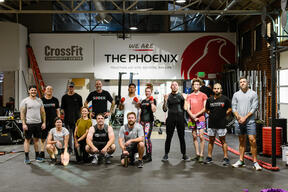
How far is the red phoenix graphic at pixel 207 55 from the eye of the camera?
11969 mm

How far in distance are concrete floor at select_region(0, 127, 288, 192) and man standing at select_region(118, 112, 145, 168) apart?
7.4 inches

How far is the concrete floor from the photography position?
380 centimetres

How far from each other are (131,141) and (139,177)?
2.46 ft

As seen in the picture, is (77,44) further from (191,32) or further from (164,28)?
(191,32)

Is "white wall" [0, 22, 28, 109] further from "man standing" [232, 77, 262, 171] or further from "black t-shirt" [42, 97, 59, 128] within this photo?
"man standing" [232, 77, 262, 171]

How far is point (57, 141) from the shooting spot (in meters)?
5.21

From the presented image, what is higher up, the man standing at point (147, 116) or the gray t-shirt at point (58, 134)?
the man standing at point (147, 116)

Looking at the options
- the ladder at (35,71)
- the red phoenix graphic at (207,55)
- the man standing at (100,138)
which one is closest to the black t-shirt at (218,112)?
the man standing at (100,138)

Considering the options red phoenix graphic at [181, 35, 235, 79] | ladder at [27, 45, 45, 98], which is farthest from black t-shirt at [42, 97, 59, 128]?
red phoenix graphic at [181, 35, 235, 79]

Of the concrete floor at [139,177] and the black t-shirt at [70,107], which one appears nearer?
the concrete floor at [139,177]

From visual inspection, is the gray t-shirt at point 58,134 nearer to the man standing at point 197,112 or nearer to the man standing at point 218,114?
the man standing at point 197,112

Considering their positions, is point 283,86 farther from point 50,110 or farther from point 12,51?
point 12,51

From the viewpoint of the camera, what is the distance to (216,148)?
6.62 m

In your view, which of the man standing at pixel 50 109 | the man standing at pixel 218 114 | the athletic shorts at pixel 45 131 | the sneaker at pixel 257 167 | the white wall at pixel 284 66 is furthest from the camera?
the white wall at pixel 284 66
